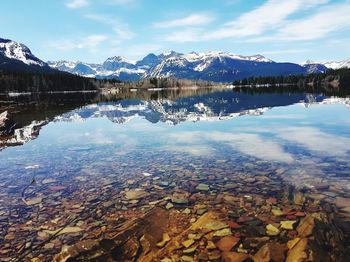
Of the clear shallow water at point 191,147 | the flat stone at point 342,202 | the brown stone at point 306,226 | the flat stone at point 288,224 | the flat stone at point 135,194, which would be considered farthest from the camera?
the clear shallow water at point 191,147

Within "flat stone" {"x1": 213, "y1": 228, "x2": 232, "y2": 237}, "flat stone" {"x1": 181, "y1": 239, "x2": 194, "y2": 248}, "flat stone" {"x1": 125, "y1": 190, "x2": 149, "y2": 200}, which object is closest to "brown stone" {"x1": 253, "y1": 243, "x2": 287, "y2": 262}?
"flat stone" {"x1": 213, "y1": 228, "x2": 232, "y2": 237}

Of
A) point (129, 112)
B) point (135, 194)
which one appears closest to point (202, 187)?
point (135, 194)

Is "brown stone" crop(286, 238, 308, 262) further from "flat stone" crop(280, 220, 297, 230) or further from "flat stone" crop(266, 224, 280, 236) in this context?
"flat stone" crop(280, 220, 297, 230)

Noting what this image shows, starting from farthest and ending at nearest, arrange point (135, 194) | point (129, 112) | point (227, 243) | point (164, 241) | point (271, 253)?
point (129, 112) < point (135, 194) < point (164, 241) < point (227, 243) < point (271, 253)

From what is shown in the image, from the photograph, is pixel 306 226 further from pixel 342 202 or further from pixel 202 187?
pixel 202 187

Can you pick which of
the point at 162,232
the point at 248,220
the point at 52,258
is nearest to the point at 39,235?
the point at 52,258

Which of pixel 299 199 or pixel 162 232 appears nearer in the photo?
pixel 162 232

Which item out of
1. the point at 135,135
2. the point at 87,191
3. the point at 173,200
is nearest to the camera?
the point at 173,200

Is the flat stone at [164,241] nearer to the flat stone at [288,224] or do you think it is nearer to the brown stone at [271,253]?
the brown stone at [271,253]

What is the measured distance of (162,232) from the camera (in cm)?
1282

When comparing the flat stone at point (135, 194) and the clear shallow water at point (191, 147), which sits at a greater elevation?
the clear shallow water at point (191, 147)

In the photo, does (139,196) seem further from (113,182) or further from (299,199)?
(299,199)

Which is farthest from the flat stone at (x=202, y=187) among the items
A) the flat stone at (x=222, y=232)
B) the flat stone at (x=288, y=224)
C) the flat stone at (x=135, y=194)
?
the flat stone at (x=288, y=224)

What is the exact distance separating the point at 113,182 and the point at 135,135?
56.1ft
